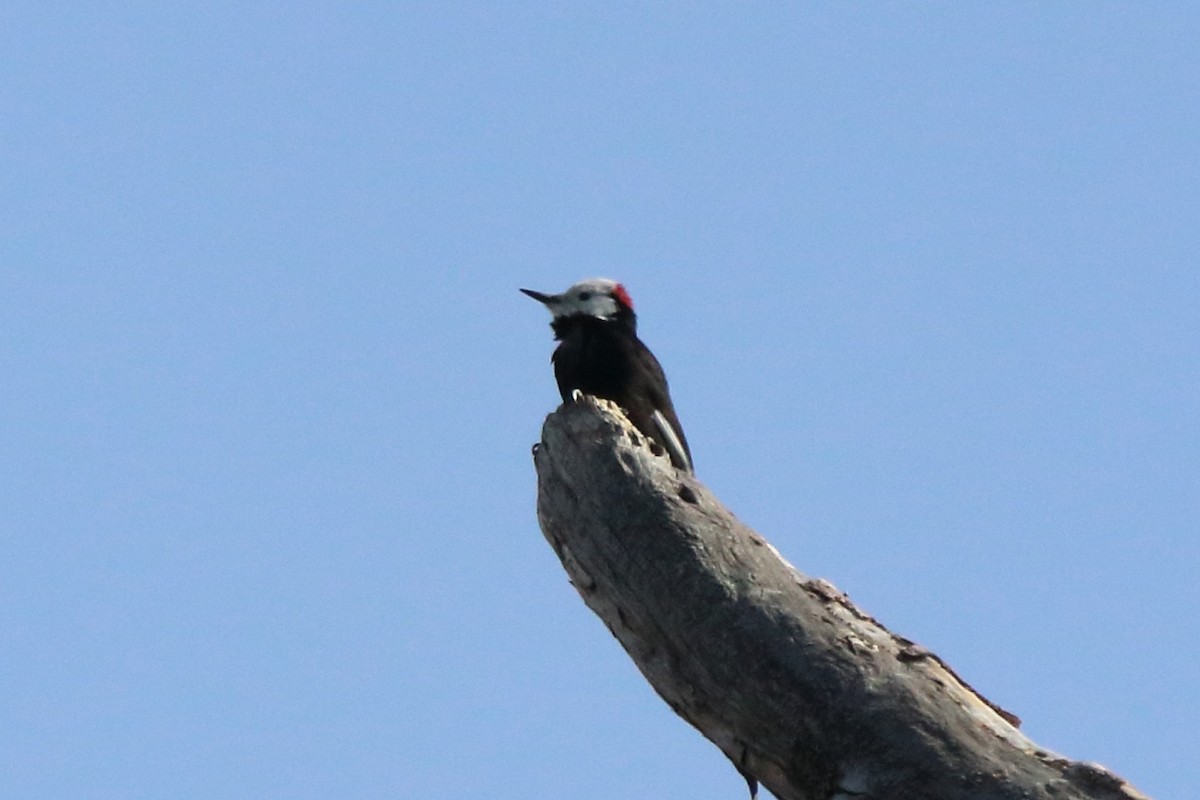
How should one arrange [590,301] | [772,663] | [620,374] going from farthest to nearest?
[590,301]
[620,374]
[772,663]

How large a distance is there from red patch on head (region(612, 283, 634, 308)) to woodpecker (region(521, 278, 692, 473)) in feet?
0.73

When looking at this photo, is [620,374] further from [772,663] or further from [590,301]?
[772,663]

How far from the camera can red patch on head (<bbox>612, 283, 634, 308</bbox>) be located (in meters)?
8.98

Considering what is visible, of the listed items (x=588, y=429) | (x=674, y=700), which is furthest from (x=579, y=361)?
(x=674, y=700)

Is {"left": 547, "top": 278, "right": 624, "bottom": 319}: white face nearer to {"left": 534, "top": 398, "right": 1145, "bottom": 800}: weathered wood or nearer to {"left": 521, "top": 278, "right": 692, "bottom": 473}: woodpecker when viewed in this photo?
{"left": 521, "top": 278, "right": 692, "bottom": 473}: woodpecker

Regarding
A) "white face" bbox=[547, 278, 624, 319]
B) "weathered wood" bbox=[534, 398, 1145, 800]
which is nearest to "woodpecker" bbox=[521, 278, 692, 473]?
"white face" bbox=[547, 278, 624, 319]

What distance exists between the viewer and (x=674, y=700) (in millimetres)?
5336

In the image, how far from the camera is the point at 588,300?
29.2 feet

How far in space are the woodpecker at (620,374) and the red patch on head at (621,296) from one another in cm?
22

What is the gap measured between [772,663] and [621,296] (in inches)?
160

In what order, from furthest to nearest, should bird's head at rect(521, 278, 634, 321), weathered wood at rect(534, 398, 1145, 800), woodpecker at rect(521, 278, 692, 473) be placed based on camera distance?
bird's head at rect(521, 278, 634, 321)
woodpecker at rect(521, 278, 692, 473)
weathered wood at rect(534, 398, 1145, 800)

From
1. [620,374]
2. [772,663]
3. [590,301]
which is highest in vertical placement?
[590,301]

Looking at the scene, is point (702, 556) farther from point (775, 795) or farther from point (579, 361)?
point (579, 361)

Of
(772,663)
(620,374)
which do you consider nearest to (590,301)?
(620,374)
